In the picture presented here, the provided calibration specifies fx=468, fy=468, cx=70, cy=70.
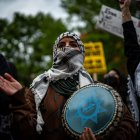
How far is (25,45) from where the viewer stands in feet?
110

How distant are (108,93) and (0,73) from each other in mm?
729

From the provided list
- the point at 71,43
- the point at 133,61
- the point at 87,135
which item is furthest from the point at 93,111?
the point at 133,61

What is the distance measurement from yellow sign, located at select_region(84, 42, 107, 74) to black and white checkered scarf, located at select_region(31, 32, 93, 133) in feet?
A: 13.8

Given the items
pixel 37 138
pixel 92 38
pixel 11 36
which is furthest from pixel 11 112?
pixel 11 36

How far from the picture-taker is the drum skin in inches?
118

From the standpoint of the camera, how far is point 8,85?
2994 millimetres

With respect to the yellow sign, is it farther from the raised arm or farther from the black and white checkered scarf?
the black and white checkered scarf

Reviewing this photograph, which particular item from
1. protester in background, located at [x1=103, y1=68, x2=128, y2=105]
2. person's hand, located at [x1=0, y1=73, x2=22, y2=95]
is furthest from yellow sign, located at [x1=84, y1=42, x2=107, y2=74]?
person's hand, located at [x1=0, y1=73, x2=22, y2=95]

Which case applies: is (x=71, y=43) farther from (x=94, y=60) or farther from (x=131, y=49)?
(x=94, y=60)

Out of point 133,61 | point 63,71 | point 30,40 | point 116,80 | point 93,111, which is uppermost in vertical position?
point 63,71

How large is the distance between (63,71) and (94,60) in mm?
4502

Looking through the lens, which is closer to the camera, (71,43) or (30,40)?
(71,43)

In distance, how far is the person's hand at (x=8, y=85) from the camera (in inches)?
117

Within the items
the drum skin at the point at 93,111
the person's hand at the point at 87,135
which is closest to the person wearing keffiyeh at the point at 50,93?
the drum skin at the point at 93,111
